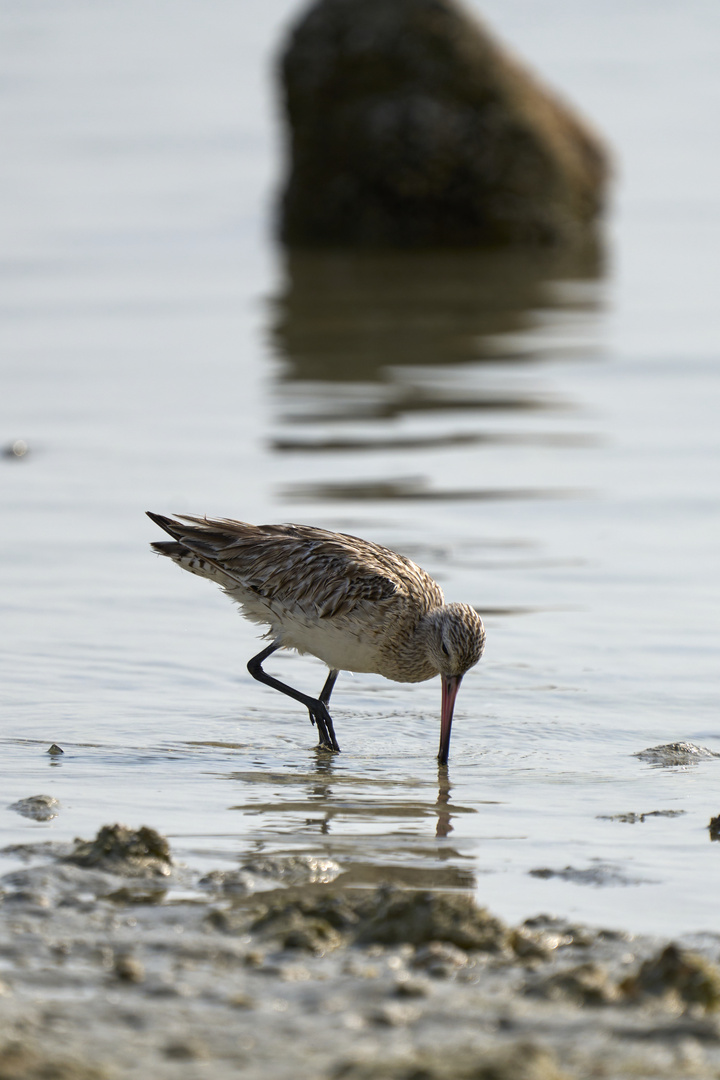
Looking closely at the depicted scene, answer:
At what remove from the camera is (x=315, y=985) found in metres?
4.09

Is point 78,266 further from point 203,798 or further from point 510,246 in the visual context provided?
point 203,798

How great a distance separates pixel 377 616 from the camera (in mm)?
7172

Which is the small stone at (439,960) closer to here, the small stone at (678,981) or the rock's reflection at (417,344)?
the small stone at (678,981)

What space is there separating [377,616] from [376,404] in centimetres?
644

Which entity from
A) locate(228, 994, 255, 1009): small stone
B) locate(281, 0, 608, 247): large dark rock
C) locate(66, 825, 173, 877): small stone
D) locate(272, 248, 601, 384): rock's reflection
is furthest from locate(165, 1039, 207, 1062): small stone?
locate(281, 0, 608, 247): large dark rock

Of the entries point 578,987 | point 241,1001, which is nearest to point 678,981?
point 578,987

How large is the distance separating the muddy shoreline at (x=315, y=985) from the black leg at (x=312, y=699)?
1.88 metres

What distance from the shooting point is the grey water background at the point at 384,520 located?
5.73 meters

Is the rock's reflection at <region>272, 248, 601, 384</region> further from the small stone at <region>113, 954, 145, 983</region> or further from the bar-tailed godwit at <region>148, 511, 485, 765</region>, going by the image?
the small stone at <region>113, 954, 145, 983</region>

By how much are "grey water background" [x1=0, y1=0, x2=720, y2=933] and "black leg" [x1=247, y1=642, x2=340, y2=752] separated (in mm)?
104

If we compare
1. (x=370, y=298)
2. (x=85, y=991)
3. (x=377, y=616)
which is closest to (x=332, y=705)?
(x=377, y=616)

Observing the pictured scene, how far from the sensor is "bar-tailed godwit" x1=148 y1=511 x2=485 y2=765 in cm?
710

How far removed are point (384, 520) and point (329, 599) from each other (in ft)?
9.94

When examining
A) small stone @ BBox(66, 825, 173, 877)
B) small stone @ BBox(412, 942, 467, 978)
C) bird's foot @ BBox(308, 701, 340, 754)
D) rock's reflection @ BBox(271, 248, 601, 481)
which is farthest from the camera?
rock's reflection @ BBox(271, 248, 601, 481)
